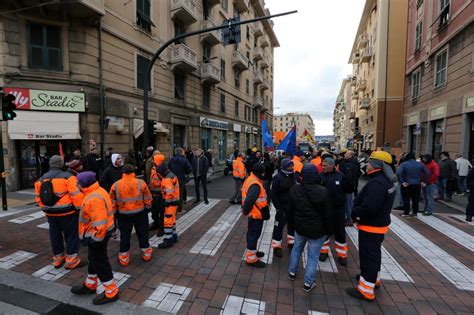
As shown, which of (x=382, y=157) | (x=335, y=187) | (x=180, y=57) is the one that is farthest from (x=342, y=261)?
(x=180, y=57)

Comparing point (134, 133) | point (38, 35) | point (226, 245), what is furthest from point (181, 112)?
point (226, 245)

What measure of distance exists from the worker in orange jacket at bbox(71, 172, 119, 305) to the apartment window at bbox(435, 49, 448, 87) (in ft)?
53.1

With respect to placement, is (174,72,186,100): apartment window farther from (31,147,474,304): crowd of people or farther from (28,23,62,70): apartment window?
(31,147,474,304): crowd of people

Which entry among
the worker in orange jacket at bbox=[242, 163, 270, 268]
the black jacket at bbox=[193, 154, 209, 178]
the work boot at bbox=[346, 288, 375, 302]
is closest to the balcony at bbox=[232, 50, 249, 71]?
the black jacket at bbox=[193, 154, 209, 178]

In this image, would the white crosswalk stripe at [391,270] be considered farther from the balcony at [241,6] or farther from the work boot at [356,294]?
the balcony at [241,6]

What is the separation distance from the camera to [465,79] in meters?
10.3

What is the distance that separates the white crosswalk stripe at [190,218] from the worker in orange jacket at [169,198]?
41cm

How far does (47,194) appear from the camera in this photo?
11.9 feet

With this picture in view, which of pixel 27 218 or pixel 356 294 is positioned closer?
pixel 356 294

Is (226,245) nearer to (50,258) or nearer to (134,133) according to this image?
(50,258)

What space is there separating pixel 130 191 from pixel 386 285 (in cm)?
424

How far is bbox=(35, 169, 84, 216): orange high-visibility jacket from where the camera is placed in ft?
12.2

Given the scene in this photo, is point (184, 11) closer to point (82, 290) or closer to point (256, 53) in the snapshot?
point (82, 290)

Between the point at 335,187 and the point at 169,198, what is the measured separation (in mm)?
3170
